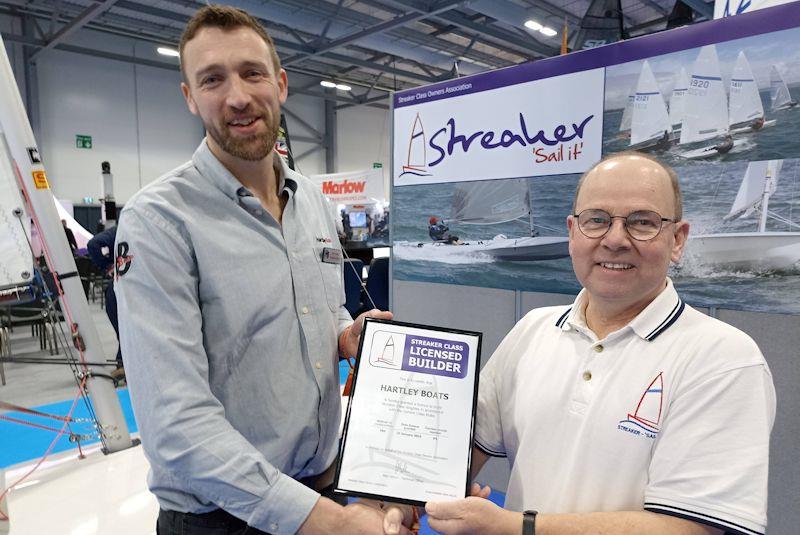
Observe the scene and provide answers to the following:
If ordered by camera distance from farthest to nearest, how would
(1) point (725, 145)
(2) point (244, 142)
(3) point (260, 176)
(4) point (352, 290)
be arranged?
(4) point (352, 290), (1) point (725, 145), (3) point (260, 176), (2) point (244, 142)

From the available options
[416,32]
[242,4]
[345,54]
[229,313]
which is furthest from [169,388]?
[345,54]

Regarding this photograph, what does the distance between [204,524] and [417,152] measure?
7.79 ft

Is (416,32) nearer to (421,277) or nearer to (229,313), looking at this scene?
(421,277)

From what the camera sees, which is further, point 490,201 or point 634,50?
point 490,201

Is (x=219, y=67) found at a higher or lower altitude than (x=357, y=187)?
lower

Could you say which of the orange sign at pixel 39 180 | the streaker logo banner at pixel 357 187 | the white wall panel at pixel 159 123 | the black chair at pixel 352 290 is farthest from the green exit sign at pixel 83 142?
the orange sign at pixel 39 180

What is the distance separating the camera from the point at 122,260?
1.04 m

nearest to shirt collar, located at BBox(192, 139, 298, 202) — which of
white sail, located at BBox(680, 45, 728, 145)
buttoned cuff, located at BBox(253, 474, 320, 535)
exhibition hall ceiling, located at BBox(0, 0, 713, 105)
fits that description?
buttoned cuff, located at BBox(253, 474, 320, 535)

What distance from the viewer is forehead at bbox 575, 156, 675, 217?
1070 millimetres

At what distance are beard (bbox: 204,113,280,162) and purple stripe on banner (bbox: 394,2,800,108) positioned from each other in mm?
1755

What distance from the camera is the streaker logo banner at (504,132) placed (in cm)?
241

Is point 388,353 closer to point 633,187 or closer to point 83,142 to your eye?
point 633,187

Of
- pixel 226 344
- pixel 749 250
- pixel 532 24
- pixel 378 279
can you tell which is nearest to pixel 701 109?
pixel 749 250

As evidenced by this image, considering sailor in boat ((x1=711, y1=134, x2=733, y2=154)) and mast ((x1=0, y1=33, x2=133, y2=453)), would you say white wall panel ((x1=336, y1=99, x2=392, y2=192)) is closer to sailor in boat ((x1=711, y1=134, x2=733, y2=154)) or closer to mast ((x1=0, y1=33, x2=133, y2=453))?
mast ((x1=0, y1=33, x2=133, y2=453))
